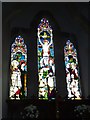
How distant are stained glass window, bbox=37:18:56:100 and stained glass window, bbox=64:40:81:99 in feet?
1.64

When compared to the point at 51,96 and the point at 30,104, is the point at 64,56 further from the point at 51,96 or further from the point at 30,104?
the point at 30,104

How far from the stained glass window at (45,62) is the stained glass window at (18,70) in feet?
1.70

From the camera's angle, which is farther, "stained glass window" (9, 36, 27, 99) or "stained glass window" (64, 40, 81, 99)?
"stained glass window" (64, 40, 81, 99)

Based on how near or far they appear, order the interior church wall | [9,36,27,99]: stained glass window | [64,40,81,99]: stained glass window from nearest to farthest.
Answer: [9,36,27,99]: stained glass window < the interior church wall < [64,40,81,99]: stained glass window

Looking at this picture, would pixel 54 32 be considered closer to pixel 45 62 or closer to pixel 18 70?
pixel 45 62

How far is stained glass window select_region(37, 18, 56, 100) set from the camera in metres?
8.10

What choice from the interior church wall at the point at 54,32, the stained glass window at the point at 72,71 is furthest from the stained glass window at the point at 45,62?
the stained glass window at the point at 72,71

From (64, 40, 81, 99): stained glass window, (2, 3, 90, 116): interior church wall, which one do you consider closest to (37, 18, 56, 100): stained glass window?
(2, 3, 90, 116): interior church wall

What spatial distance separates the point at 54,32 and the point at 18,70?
72.4 inches

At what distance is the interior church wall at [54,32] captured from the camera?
8.02 metres

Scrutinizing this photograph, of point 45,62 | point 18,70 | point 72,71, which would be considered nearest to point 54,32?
point 45,62

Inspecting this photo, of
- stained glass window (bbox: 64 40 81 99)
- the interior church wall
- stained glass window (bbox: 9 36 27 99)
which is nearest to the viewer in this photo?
stained glass window (bbox: 9 36 27 99)

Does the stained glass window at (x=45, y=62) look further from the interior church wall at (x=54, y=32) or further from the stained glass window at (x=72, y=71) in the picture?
the stained glass window at (x=72, y=71)

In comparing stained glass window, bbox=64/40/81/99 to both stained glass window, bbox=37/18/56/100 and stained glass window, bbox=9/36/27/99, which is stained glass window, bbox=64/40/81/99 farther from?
stained glass window, bbox=9/36/27/99
